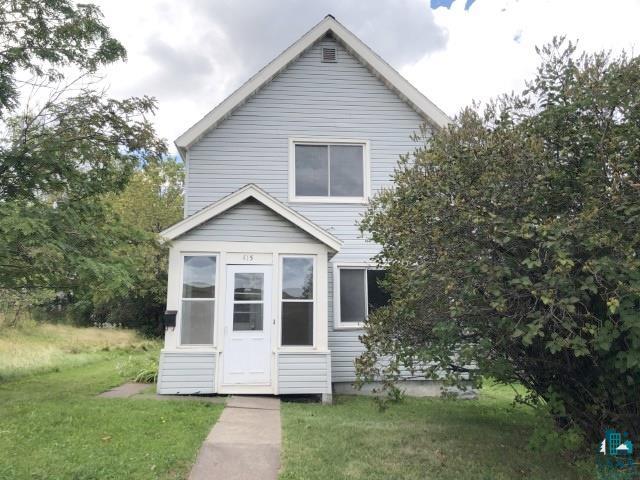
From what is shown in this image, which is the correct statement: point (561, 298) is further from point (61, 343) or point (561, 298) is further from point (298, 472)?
point (61, 343)

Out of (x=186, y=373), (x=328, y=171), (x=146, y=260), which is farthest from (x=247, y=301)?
(x=146, y=260)

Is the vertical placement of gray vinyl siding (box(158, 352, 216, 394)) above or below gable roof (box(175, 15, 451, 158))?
below

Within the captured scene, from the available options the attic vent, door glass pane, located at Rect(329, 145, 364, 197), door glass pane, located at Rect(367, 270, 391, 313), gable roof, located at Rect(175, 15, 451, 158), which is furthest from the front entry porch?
the attic vent

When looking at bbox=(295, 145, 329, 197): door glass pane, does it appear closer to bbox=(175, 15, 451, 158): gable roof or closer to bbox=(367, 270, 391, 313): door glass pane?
bbox=(175, 15, 451, 158): gable roof

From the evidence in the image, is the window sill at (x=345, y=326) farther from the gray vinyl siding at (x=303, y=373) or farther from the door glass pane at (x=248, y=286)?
the door glass pane at (x=248, y=286)

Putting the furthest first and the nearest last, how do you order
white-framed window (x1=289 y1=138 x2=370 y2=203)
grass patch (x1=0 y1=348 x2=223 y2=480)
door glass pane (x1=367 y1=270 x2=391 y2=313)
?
white-framed window (x1=289 y1=138 x2=370 y2=203) < door glass pane (x1=367 y1=270 x2=391 y2=313) < grass patch (x1=0 y1=348 x2=223 y2=480)

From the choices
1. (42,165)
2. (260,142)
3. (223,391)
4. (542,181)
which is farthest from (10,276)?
(542,181)

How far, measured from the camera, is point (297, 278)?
9211 millimetres

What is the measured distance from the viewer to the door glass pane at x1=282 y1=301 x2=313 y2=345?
9.00 meters

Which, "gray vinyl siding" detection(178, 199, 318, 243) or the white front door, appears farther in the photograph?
"gray vinyl siding" detection(178, 199, 318, 243)

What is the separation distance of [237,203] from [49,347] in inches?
Result: 462

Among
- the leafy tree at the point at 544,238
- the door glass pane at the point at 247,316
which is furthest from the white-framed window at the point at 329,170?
the leafy tree at the point at 544,238

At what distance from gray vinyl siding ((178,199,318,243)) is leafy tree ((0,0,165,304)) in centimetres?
140

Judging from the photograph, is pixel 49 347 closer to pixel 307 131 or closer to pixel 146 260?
pixel 146 260
